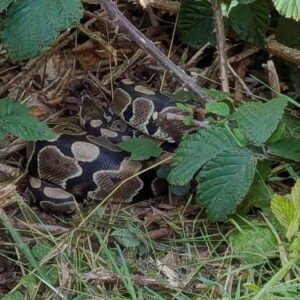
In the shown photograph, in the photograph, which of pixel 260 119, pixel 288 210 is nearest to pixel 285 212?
pixel 288 210

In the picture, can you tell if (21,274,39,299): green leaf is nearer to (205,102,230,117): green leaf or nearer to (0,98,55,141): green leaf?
(0,98,55,141): green leaf

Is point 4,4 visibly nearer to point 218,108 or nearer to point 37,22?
point 37,22

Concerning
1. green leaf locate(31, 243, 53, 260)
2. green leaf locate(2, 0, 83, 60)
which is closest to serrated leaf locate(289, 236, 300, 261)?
green leaf locate(31, 243, 53, 260)

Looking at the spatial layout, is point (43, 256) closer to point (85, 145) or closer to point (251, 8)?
point (85, 145)

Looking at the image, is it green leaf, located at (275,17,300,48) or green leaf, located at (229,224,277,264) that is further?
green leaf, located at (275,17,300,48)

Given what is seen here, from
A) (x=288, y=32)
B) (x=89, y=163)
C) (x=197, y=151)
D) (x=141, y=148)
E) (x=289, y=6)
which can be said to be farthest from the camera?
(x=288, y=32)

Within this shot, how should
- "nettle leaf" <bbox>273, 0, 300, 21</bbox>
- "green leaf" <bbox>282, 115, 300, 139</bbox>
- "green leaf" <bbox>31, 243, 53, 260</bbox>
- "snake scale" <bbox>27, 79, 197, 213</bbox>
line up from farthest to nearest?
"snake scale" <bbox>27, 79, 197, 213</bbox> < "green leaf" <bbox>282, 115, 300, 139</bbox> < "green leaf" <bbox>31, 243, 53, 260</bbox> < "nettle leaf" <bbox>273, 0, 300, 21</bbox>
